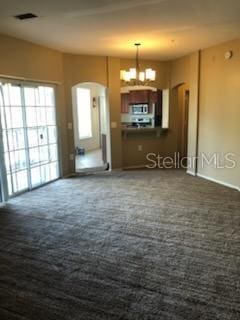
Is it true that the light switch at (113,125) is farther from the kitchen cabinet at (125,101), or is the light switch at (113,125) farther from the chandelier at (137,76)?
the kitchen cabinet at (125,101)

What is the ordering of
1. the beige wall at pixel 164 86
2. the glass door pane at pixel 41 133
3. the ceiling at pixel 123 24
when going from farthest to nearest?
the glass door pane at pixel 41 133 < the beige wall at pixel 164 86 < the ceiling at pixel 123 24

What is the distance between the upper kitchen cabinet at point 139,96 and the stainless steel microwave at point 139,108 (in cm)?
14

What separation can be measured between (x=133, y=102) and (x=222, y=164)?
524cm

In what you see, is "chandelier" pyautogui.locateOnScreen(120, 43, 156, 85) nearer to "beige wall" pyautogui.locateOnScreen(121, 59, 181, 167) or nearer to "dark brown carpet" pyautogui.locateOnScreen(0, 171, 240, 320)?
"beige wall" pyautogui.locateOnScreen(121, 59, 181, 167)

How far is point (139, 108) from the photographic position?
9.81 metres

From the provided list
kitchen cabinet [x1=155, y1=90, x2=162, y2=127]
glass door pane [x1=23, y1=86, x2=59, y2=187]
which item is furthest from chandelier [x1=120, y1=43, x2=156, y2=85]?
kitchen cabinet [x1=155, y1=90, x2=162, y2=127]

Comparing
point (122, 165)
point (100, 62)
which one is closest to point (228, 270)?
point (122, 165)

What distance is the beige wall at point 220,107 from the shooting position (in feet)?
16.2

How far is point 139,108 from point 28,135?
5.44m

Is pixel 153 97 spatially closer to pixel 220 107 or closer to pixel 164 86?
pixel 164 86

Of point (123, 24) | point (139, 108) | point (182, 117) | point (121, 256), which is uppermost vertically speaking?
point (123, 24)

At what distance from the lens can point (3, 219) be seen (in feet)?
12.6

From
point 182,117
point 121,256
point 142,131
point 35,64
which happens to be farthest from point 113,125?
point 121,256

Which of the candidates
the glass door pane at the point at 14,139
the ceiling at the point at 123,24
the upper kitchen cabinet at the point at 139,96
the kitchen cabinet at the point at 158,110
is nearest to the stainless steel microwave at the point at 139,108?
the upper kitchen cabinet at the point at 139,96
